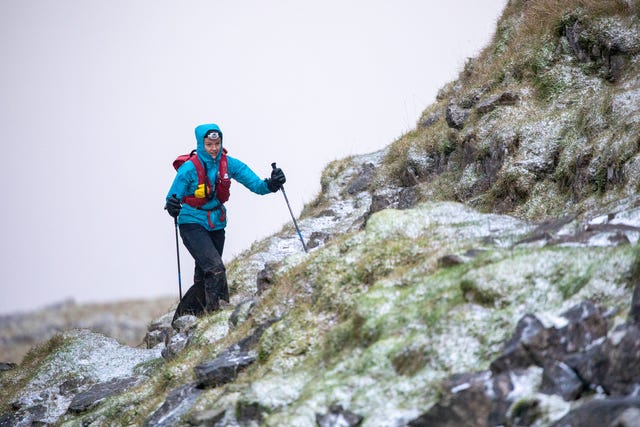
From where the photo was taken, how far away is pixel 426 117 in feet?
82.8

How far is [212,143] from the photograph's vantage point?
60.4 ft

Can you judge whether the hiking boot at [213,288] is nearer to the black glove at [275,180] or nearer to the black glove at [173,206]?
the black glove at [173,206]

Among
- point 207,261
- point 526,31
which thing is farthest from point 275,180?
point 526,31

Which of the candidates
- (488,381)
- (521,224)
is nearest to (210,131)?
(521,224)

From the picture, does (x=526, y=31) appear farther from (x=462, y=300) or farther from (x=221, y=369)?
(x=221, y=369)

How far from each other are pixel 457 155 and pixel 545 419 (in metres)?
12.9

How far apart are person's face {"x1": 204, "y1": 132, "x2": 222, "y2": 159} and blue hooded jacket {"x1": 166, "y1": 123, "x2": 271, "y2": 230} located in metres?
0.13

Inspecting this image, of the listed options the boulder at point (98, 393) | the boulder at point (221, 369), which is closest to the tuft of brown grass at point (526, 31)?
the boulder at point (221, 369)

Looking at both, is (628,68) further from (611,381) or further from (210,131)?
(611,381)

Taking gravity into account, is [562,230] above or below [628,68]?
below

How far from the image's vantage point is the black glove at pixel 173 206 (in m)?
18.3

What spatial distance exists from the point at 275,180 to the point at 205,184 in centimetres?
177

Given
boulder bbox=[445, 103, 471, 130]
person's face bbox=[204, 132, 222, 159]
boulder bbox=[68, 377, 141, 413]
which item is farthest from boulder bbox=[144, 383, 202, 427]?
boulder bbox=[445, 103, 471, 130]

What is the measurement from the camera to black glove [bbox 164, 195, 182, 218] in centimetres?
1830
